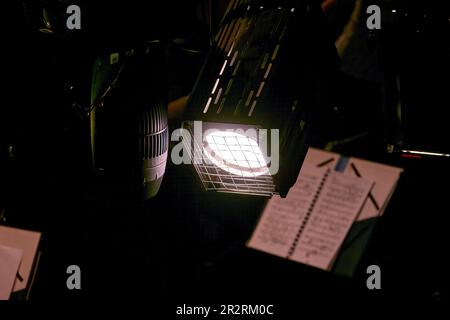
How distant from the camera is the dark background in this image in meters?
2.91

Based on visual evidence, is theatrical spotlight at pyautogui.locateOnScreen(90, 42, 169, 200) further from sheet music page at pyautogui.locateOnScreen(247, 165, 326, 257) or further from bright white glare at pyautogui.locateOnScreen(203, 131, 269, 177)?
sheet music page at pyautogui.locateOnScreen(247, 165, 326, 257)

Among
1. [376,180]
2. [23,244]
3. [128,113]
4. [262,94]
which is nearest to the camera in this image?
[262,94]

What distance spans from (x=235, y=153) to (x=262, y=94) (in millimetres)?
242

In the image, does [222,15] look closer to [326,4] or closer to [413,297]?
[326,4]

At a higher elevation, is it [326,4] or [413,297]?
[326,4]

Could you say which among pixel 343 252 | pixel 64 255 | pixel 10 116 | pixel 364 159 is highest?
pixel 364 159

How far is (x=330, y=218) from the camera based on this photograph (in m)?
3.35

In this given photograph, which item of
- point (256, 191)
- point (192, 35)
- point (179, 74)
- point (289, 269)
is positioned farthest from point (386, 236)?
point (192, 35)

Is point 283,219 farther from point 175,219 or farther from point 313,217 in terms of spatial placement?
point 175,219

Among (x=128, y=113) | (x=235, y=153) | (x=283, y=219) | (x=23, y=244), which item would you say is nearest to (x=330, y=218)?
(x=283, y=219)

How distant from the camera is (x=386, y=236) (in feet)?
12.0

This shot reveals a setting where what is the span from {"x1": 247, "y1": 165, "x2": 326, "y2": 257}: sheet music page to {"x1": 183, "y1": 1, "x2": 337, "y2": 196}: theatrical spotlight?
5.73ft

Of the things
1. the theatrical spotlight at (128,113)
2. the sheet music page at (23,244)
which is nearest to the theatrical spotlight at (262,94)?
the theatrical spotlight at (128,113)

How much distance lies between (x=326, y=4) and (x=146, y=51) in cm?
57
